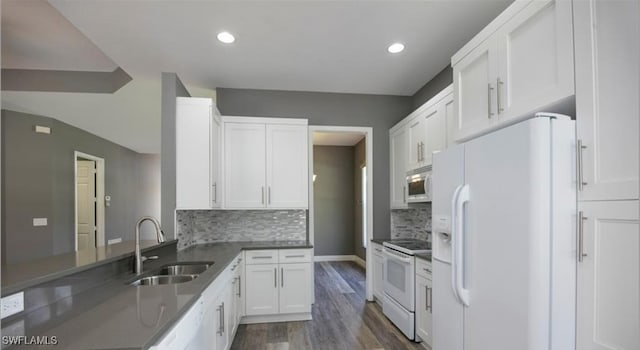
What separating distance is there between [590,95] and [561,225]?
23.1 inches

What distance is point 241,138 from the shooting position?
3.86 m

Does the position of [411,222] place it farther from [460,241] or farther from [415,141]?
[460,241]

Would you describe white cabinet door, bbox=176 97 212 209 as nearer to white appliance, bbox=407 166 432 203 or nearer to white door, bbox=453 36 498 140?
white appliance, bbox=407 166 432 203

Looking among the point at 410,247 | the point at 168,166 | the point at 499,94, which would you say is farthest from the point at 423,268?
the point at 168,166

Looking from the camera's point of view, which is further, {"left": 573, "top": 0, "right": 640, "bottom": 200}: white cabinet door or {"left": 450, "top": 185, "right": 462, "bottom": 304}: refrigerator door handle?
{"left": 450, "top": 185, "right": 462, "bottom": 304}: refrigerator door handle

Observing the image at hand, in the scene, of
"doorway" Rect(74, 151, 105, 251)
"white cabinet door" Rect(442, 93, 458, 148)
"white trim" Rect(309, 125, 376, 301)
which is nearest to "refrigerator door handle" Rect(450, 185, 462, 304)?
"white cabinet door" Rect(442, 93, 458, 148)

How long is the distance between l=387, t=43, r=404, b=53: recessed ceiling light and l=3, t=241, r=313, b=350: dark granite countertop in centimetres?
251

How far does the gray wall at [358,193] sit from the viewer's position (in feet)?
22.5

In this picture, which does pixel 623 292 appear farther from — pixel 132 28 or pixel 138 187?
pixel 138 187

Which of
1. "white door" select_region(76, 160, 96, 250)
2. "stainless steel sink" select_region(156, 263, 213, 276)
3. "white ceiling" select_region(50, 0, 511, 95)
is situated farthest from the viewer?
"white door" select_region(76, 160, 96, 250)

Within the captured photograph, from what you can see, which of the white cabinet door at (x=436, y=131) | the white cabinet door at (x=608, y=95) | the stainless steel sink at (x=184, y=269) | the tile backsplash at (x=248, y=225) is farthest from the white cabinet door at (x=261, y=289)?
the white cabinet door at (x=608, y=95)

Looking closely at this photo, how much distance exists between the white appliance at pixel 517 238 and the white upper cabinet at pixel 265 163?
227cm

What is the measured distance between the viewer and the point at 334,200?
741 cm

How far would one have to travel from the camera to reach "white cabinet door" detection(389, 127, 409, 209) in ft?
12.8
